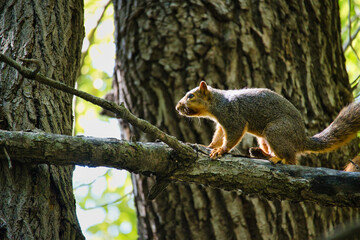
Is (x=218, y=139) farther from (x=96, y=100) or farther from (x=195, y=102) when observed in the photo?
(x=96, y=100)

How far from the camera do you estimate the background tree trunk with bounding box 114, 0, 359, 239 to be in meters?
4.08

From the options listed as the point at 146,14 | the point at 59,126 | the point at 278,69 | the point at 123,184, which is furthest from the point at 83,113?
the point at 59,126

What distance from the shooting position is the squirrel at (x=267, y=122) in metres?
3.35

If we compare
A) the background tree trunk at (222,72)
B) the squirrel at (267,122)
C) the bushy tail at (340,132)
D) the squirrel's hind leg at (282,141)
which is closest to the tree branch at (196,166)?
the squirrel at (267,122)

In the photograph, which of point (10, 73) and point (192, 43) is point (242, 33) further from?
point (10, 73)

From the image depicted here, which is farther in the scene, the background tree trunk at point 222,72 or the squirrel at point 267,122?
the background tree trunk at point 222,72

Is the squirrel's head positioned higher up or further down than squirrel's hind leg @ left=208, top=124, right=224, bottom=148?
higher up

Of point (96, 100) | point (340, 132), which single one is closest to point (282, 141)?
point (340, 132)

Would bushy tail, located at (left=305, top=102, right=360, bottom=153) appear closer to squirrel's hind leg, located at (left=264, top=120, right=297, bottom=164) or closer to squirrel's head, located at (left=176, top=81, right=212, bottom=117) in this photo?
squirrel's hind leg, located at (left=264, top=120, right=297, bottom=164)

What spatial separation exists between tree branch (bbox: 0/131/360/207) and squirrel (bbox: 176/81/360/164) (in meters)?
0.51

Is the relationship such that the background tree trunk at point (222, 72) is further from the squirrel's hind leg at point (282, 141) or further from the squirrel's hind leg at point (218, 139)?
the squirrel's hind leg at point (282, 141)

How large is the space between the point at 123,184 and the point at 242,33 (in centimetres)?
376

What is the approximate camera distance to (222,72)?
4.36 metres

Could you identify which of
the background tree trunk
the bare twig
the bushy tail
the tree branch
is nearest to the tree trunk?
the tree branch
